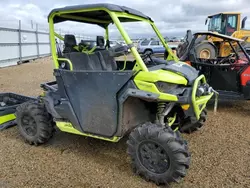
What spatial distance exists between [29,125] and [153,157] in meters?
2.07

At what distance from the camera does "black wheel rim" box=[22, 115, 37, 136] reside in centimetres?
383

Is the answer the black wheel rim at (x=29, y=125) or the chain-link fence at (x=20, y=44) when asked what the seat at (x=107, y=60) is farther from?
the chain-link fence at (x=20, y=44)

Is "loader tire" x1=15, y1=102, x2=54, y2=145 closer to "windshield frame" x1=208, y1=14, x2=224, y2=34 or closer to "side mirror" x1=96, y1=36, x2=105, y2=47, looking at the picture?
"side mirror" x1=96, y1=36, x2=105, y2=47

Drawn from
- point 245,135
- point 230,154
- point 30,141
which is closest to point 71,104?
point 30,141

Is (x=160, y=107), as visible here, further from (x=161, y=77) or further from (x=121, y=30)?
(x=121, y=30)

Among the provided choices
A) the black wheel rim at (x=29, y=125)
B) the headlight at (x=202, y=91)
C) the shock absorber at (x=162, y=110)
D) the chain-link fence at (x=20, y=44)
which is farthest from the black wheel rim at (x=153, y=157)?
the chain-link fence at (x=20, y=44)

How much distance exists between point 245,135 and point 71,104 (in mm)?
2891

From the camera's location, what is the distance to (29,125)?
12.7 feet

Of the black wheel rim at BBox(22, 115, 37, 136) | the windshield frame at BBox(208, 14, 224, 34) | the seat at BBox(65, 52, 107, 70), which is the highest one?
the windshield frame at BBox(208, 14, 224, 34)

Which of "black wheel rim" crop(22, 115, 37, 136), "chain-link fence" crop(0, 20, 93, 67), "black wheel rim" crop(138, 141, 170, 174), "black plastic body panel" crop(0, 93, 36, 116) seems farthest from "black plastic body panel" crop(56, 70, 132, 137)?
"chain-link fence" crop(0, 20, 93, 67)

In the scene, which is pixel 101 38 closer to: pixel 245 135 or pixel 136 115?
pixel 136 115

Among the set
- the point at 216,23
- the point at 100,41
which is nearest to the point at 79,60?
the point at 100,41

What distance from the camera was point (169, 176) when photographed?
2.72 metres

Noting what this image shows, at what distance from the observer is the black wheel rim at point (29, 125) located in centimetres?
383
